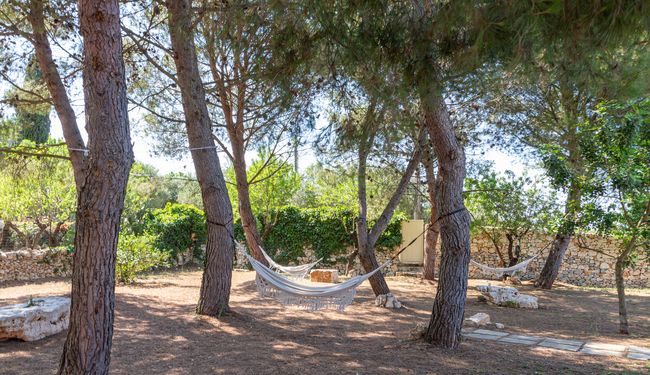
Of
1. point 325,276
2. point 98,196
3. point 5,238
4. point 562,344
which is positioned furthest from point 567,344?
point 5,238

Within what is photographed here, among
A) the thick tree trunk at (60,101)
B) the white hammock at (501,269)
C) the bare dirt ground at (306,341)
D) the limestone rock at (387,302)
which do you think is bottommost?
the bare dirt ground at (306,341)

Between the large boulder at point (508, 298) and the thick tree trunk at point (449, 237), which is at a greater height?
the thick tree trunk at point (449, 237)

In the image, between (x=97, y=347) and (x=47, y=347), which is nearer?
(x=97, y=347)

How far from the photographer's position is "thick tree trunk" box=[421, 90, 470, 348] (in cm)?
354

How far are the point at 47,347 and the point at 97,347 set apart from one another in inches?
55.8

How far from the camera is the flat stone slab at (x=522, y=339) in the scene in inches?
158

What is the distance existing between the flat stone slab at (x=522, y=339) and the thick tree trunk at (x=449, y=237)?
2.44 ft

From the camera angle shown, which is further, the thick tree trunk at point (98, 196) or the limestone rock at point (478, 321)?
the limestone rock at point (478, 321)

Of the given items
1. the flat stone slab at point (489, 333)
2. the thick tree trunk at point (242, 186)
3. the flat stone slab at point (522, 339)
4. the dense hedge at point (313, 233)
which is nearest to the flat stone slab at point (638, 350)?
the flat stone slab at point (522, 339)

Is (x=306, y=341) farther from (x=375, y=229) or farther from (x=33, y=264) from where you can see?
(x=33, y=264)

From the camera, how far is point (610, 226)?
4.39 m

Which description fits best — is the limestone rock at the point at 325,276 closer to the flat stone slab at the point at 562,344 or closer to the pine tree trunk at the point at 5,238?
the flat stone slab at the point at 562,344

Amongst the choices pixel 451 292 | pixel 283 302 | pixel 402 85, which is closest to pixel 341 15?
pixel 402 85

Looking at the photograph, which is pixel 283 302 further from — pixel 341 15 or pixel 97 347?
pixel 341 15
